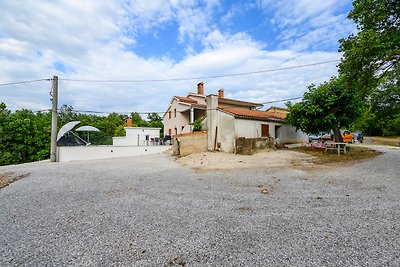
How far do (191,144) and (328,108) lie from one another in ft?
32.0

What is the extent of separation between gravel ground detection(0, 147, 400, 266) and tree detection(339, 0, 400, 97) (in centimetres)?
523

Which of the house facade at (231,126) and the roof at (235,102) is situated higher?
the roof at (235,102)

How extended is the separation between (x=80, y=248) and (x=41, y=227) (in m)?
1.40

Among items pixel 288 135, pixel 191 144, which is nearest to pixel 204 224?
pixel 191 144

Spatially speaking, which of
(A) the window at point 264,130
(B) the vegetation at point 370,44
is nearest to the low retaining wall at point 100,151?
(A) the window at point 264,130

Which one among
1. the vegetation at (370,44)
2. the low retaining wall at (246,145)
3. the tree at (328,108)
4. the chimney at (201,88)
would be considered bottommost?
the low retaining wall at (246,145)

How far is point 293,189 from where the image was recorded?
599cm

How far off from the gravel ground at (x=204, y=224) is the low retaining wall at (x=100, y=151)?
1064 centimetres

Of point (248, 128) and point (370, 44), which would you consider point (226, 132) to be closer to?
point (248, 128)

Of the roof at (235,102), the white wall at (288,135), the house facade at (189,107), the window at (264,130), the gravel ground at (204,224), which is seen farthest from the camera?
the roof at (235,102)

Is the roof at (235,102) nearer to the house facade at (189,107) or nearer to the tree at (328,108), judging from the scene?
the house facade at (189,107)

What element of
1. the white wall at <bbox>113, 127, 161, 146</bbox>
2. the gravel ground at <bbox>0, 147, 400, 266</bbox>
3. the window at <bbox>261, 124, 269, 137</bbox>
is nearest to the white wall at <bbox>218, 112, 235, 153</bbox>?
the window at <bbox>261, 124, 269, 137</bbox>

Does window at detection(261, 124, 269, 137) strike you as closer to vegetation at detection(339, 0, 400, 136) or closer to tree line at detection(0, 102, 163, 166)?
vegetation at detection(339, 0, 400, 136)

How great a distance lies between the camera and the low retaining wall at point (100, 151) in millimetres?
16344
